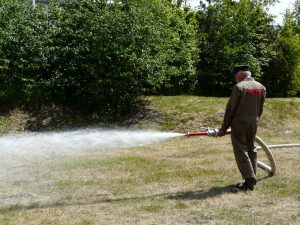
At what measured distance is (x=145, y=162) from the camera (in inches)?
385

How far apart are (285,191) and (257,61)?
13174mm

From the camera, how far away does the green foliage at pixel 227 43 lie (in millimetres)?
19484

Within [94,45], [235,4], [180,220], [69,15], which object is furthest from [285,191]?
[235,4]

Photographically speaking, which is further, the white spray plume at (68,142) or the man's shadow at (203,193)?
the white spray plume at (68,142)

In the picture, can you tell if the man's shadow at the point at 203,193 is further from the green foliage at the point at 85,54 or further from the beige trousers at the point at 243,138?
the green foliage at the point at 85,54

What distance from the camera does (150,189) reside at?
7512mm


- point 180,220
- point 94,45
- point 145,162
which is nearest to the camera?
point 180,220

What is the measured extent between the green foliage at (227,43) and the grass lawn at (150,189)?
303 inches

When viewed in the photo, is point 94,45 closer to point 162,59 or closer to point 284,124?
point 162,59

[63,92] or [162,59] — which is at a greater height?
[162,59]

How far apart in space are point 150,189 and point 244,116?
5.92 ft

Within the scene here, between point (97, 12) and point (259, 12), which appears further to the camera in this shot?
point (259, 12)

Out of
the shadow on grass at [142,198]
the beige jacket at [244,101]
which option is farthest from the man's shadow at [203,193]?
the beige jacket at [244,101]

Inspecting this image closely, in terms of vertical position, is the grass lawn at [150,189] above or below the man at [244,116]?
below
